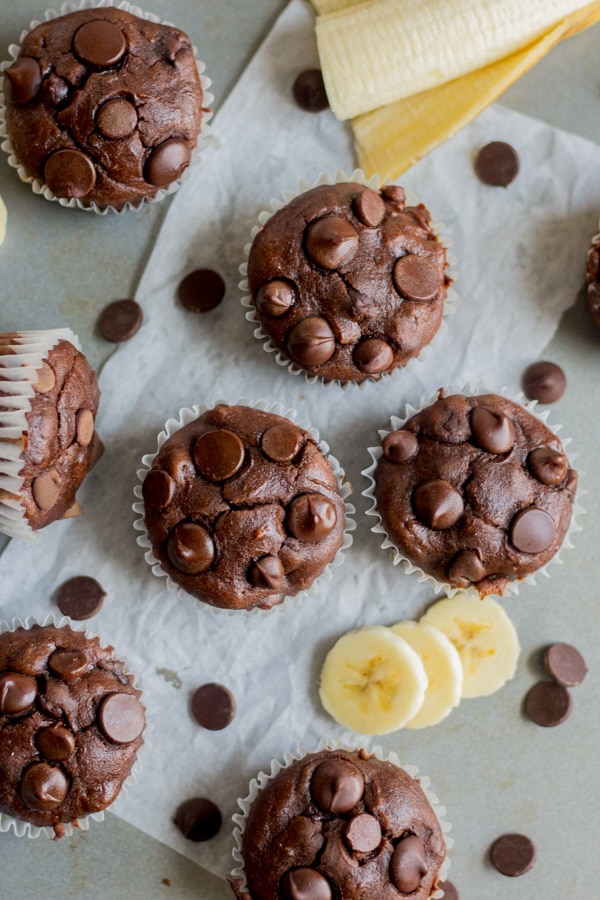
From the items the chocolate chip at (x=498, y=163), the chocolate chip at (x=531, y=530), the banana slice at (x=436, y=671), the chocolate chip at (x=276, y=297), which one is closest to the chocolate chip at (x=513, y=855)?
the banana slice at (x=436, y=671)

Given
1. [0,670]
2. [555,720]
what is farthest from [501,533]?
[0,670]

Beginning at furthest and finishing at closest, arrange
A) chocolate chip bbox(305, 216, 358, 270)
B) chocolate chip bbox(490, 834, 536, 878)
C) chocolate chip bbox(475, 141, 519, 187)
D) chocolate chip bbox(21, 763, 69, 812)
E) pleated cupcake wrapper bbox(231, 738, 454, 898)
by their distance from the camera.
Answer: chocolate chip bbox(475, 141, 519, 187) → chocolate chip bbox(490, 834, 536, 878) → pleated cupcake wrapper bbox(231, 738, 454, 898) → chocolate chip bbox(305, 216, 358, 270) → chocolate chip bbox(21, 763, 69, 812)

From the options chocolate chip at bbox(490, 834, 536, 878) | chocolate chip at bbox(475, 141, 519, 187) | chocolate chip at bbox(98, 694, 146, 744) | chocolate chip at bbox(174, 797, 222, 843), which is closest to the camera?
chocolate chip at bbox(98, 694, 146, 744)

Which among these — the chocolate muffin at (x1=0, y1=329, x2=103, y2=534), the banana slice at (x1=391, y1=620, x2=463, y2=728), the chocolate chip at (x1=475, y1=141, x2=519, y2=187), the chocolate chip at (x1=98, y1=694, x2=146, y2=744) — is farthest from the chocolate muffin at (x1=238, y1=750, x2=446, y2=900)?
the chocolate chip at (x1=475, y1=141, x2=519, y2=187)

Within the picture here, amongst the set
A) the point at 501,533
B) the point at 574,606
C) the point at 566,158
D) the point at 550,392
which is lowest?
the point at 574,606

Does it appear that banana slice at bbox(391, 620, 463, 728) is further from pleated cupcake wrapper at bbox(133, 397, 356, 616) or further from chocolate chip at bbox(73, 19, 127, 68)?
chocolate chip at bbox(73, 19, 127, 68)

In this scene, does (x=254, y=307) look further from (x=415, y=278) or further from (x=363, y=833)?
(x=363, y=833)

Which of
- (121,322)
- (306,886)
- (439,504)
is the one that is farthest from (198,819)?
(121,322)

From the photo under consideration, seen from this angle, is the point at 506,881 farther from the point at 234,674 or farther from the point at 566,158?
the point at 566,158
